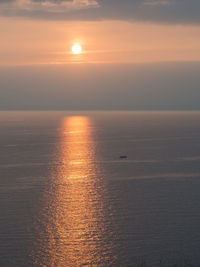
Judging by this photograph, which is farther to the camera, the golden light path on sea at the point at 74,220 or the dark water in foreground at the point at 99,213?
the dark water in foreground at the point at 99,213

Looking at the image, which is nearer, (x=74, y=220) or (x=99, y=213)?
(x=74, y=220)

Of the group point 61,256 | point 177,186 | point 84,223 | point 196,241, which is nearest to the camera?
point 61,256

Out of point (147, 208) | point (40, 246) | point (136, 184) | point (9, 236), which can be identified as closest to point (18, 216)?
point (9, 236)

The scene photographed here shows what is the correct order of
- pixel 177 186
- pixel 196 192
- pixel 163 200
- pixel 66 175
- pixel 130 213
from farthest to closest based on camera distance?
pixel 66 175 → pixel 177 186 → pixel 196 192 → pixel 163 200 → pixel 130 213

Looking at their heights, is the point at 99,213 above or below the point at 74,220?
above

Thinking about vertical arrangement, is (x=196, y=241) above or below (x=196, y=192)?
below

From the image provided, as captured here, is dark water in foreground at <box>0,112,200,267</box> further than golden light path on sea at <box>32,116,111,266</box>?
Yes

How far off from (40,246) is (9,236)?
7.24m

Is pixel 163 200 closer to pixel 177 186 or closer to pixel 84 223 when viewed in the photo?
pixel 177 186

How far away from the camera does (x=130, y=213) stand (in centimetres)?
7712

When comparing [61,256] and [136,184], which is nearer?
[61,256]

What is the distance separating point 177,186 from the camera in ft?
336

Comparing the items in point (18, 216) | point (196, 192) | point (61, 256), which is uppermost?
point (196, 192)

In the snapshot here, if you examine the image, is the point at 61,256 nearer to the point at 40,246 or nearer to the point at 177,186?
the point at 40,246
